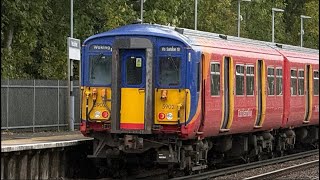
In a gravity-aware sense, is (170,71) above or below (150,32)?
below

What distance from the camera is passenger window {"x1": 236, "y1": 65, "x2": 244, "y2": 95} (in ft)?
66.2

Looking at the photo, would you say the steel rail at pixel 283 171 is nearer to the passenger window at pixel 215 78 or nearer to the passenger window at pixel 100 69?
the passenger window at pixel 215 78

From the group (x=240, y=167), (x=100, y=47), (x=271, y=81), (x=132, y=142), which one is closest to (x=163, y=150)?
(x=132, y=142)

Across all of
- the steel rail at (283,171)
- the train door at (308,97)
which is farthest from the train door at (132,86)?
the train door at (308,97)

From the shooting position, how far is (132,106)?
1772 cm

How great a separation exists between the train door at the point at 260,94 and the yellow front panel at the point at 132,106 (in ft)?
16.1

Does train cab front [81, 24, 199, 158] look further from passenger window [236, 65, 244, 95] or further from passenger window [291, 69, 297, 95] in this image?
passenger window [291, 69, 297, 95]

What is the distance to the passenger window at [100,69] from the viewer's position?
59.5 feet

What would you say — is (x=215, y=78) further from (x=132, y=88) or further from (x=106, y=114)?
(x=106, y=114)

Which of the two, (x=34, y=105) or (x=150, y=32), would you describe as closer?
(x=150, y=32)

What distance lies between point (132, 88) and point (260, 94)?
204 inches

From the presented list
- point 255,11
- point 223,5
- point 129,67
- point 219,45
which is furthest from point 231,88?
point 255,11

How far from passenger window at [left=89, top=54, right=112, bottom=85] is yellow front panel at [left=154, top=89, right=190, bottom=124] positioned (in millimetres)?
1243

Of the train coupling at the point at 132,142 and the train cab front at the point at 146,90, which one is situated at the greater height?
the train cab front at the point at 146,90
